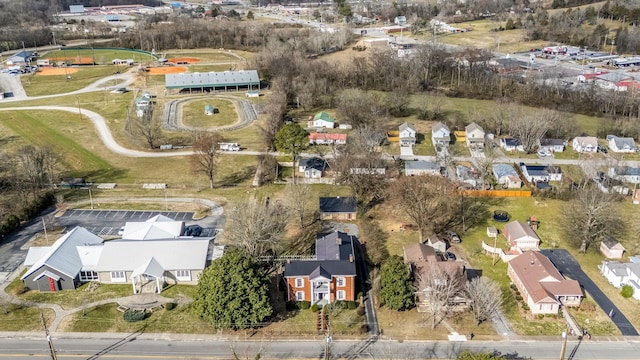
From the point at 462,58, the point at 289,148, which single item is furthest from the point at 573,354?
the point at 462,58

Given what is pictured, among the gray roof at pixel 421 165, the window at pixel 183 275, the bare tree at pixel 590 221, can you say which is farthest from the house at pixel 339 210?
the bare tree at pixel 590 221

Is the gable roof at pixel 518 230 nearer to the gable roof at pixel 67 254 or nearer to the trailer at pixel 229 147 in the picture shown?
the gable roof at pixel 67 254

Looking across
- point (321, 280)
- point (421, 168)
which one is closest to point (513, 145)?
point (421, 168)

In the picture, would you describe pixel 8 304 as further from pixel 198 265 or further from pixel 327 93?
pixel 327 93

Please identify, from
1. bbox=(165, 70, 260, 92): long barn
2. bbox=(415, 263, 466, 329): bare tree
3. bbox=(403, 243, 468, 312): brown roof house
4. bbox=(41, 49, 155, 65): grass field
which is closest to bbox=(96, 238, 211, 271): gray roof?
bbox=(403, 243, 468, 312): brown roof house

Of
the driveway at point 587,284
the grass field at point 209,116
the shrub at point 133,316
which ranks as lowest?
the driveway at point 587,284

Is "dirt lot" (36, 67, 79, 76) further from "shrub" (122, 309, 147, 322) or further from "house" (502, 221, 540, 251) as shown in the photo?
"house" (502, 221, 540, 251)
